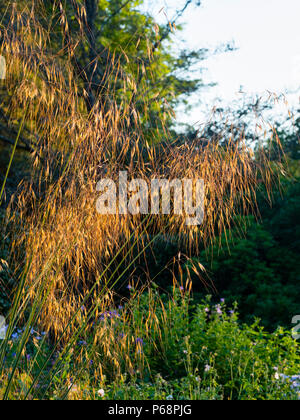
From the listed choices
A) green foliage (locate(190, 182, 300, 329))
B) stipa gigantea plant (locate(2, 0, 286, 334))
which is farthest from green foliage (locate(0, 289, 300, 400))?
green foliage (locate(190, 182, 300, 329))

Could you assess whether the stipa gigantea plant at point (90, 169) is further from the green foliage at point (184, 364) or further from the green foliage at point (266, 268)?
the green foliage at point (266, 268)

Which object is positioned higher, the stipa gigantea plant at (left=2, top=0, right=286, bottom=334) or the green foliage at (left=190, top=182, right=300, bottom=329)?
the stipa gigantea plant at (left=2, top=0, right=286, bottom=334)

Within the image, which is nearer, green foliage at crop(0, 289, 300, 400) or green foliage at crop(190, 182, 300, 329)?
green foliage at crop(0, 289, 300, 400)

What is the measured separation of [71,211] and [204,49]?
4715 mm

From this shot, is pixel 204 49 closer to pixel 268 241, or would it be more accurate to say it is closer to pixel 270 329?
pixel 268 241

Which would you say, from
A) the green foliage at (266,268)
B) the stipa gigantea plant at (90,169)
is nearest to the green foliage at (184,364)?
the stipa gigantea plant at (90,169)

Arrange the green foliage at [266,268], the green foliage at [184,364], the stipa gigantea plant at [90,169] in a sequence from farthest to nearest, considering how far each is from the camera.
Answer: the green foliage at [266,268] < the green foliage at [184,364] < the stipa gigantea plant at [90,169]

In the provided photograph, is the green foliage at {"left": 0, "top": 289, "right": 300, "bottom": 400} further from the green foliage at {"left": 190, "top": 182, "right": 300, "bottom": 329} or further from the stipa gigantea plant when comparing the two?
the green foliage at {"left": 190, "top": 182, "right": 300, "bottom": 329}

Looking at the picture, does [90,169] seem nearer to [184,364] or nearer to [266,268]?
[184,364]

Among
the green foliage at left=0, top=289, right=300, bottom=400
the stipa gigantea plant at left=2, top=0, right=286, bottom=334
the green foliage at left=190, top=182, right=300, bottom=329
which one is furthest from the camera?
the green foliage at left=190, top=182, right=300, bottom=329

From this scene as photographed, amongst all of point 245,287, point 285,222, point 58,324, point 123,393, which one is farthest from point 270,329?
point 58,324

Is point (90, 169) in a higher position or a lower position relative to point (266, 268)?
higher

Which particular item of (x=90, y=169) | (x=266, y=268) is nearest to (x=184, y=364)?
(x=90, y=169)

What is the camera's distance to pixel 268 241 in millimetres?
5172
